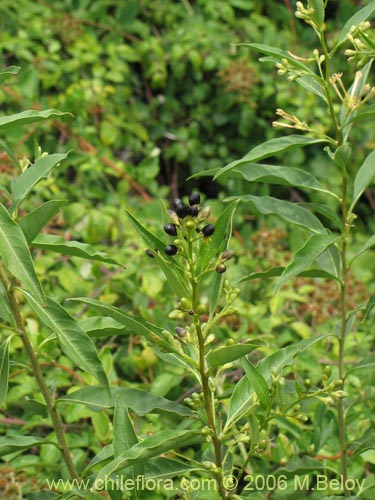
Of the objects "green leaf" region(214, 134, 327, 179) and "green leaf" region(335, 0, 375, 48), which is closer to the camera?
"green leaf" region(214, 134, 327, 179)

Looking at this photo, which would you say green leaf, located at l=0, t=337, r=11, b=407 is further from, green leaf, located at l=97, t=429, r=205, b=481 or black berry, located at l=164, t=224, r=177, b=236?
Result: black berry, located at l=164, t=224, r=177, b=236

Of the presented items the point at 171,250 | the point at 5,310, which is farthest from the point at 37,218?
the point at 171,250

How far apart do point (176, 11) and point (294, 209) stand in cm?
274

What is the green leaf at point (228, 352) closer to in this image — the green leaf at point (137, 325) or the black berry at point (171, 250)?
the green leaf at point (137, 325)

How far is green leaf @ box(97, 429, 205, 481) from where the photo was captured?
1.32m

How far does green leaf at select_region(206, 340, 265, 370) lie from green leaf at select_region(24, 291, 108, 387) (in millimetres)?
207

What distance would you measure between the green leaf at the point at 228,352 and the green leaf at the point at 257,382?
0.05 meters

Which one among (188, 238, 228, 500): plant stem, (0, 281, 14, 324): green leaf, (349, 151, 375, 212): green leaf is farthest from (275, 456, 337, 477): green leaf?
(0, 281, 14, 324): green leaf

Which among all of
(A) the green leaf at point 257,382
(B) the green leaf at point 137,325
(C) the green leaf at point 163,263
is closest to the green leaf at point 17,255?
(B) the green leaf at point 137,325

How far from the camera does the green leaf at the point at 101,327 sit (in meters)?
1.62

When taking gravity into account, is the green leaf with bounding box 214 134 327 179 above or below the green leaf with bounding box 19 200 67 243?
above

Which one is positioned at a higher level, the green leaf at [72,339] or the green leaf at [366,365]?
the green leaf at [72,339]

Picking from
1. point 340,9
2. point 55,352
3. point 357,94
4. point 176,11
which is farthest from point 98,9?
point 357,94

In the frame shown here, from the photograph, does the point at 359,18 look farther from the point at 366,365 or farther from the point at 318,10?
the point at 366,365
